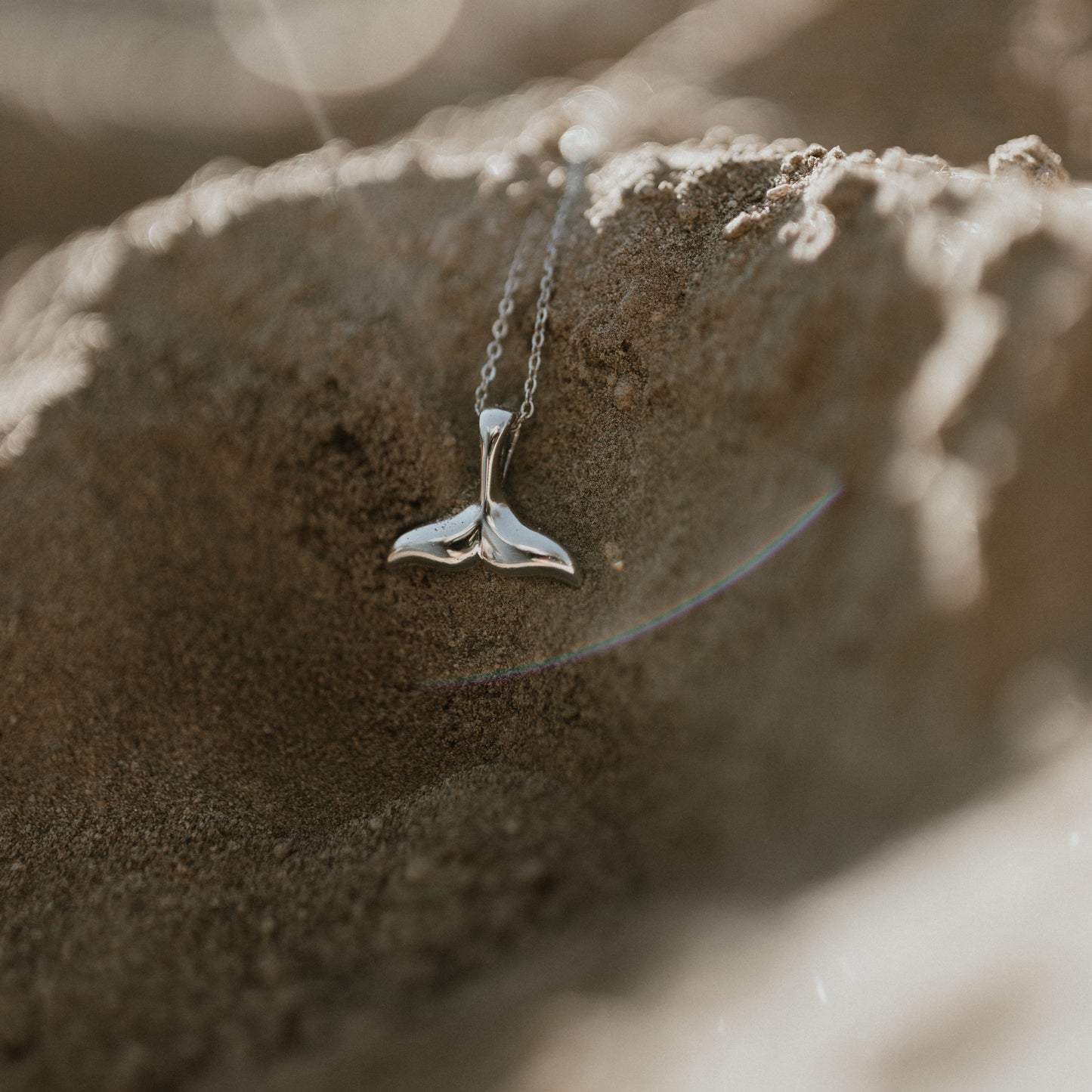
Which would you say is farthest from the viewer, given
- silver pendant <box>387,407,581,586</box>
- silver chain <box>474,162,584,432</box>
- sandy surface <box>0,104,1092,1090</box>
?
silver chain <box>474,162,584,432</box>

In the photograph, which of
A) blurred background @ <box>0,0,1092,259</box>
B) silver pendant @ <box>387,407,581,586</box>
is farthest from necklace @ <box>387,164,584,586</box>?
blurred background @ <box>0,0,1092,259</box>

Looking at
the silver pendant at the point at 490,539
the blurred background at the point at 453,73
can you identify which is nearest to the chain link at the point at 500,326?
the silver pendant at the point at 490,539

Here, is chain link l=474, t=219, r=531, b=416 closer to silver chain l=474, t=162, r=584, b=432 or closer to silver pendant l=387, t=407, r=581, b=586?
silver chain l=474, t=162, r=584, b=432

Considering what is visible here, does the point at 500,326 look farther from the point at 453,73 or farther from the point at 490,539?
the point at 453,73

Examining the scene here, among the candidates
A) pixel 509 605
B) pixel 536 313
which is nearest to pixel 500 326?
pixel 536 313

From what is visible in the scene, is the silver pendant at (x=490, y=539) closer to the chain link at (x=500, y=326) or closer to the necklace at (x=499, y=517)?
the necklace at (x=499, y=517)
